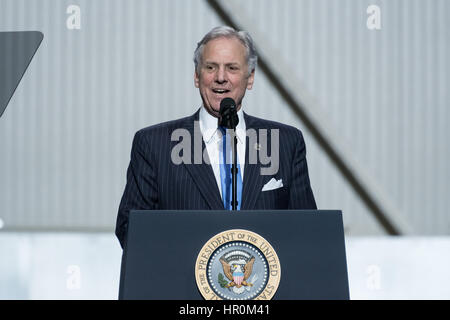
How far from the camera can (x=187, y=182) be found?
63.6 inches

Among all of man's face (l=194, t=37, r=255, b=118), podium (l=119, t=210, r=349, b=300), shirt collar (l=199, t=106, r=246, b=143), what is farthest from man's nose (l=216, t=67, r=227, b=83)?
podium (l=119, t=210, r=349, b=300)

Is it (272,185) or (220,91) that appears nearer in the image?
(272,185)

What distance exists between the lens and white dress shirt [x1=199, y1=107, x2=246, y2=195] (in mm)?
1652

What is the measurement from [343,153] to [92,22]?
1.58 metres

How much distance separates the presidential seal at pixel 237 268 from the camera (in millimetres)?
1193

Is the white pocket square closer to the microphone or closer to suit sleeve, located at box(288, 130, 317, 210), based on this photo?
suit sleeve, located at box(288, 130, 317, 210)

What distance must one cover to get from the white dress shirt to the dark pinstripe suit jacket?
2 centimetres

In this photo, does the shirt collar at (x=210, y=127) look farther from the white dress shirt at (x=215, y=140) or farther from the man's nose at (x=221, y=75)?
the man's nose at (x=221, y=75)

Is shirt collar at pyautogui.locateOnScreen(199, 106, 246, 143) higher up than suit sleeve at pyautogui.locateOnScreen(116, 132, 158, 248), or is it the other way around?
shirt collar at pyautogui.locateOnScreen(199, 106, 246, 143)

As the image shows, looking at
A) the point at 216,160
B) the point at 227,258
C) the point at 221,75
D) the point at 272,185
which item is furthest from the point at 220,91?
the point at 227,258

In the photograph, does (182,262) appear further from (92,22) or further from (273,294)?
(92,22)

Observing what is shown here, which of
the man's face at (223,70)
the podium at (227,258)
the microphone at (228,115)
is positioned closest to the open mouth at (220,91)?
the man's face at (223,70)

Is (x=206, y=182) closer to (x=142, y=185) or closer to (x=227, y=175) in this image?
(x=227, y=175)

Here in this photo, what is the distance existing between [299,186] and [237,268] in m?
0.54
